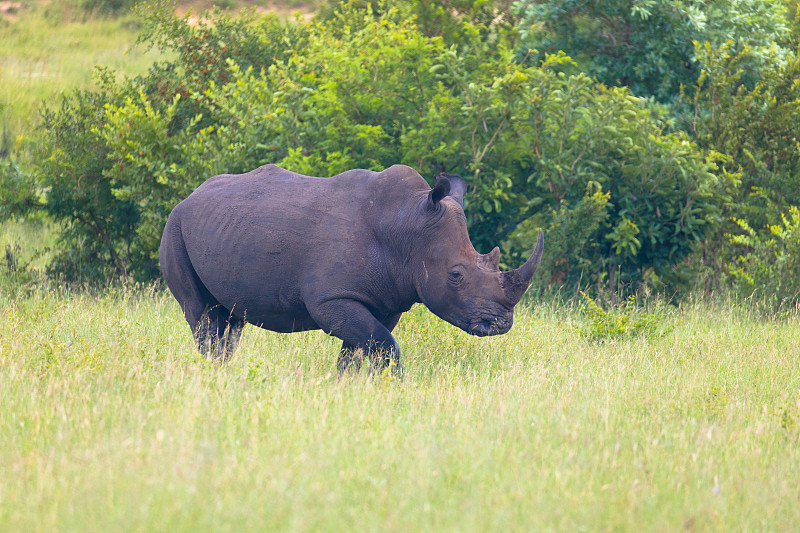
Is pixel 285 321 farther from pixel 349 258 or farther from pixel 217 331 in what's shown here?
pixel 217 331

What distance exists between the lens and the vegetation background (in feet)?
14.7

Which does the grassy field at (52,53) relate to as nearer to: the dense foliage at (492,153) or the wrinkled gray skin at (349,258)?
the dense foliage at (492,153)

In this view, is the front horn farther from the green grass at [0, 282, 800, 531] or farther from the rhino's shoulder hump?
the rhino's shoulder hump

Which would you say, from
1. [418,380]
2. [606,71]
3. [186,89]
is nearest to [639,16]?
[606,71]

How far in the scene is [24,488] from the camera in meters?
4.36

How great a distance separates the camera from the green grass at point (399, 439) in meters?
4.18

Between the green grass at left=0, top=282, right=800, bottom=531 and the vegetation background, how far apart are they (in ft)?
0.07

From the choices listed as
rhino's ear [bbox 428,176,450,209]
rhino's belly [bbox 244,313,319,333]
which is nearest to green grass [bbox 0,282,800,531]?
rhino's belly [bbox 244,313,319,333]

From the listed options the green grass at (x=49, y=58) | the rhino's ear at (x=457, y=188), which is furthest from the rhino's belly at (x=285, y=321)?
the green grass at (x=49, y=58)

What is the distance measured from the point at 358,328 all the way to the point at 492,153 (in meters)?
5.22

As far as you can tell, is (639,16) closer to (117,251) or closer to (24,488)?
(117,251)

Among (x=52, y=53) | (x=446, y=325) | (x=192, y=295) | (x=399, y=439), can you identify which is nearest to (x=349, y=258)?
(x=192, y=295)

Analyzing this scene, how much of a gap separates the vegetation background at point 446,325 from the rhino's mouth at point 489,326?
0.45 m

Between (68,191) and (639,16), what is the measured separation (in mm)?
9117
